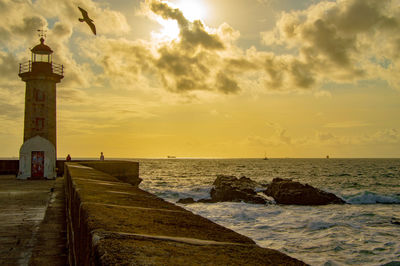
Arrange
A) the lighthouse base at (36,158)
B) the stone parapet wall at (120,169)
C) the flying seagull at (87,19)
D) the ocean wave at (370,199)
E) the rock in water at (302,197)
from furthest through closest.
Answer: the ocean wave at (370,199) < the rock in water at (302,197) < the lighthouse base at (36,158) < the stone parapet wall at (120,169) < the flying seagull at (87,19)

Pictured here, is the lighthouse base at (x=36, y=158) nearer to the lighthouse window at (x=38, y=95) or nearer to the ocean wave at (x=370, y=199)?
the lighthouse window at (x=38, y=95)

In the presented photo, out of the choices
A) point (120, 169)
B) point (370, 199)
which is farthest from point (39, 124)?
point (370, 199)

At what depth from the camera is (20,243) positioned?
17.7 feet

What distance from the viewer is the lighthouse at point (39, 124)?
21453 millimetres

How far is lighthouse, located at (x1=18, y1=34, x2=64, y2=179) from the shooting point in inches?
845

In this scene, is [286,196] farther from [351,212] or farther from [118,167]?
[118,167]

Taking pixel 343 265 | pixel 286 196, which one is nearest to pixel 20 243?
pixel 343 265

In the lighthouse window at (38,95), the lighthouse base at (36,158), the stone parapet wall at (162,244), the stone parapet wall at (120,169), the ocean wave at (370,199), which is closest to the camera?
the stone parapet wall at (162,244)

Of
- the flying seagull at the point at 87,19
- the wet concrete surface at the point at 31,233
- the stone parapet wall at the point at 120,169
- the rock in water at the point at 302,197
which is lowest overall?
the rock in water at the point at 302,197

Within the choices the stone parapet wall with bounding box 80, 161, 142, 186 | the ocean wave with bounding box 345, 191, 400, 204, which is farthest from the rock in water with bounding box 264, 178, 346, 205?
the stone parapet wall with bounding box 80, 161, 142, 186

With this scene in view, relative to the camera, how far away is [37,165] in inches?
854

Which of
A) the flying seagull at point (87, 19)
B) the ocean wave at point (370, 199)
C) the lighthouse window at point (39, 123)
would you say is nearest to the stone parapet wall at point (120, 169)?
the lighthouse window at point (39, 123)

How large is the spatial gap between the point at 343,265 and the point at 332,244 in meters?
2.64

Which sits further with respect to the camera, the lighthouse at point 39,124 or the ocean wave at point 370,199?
the ocean wave at point 370,199
